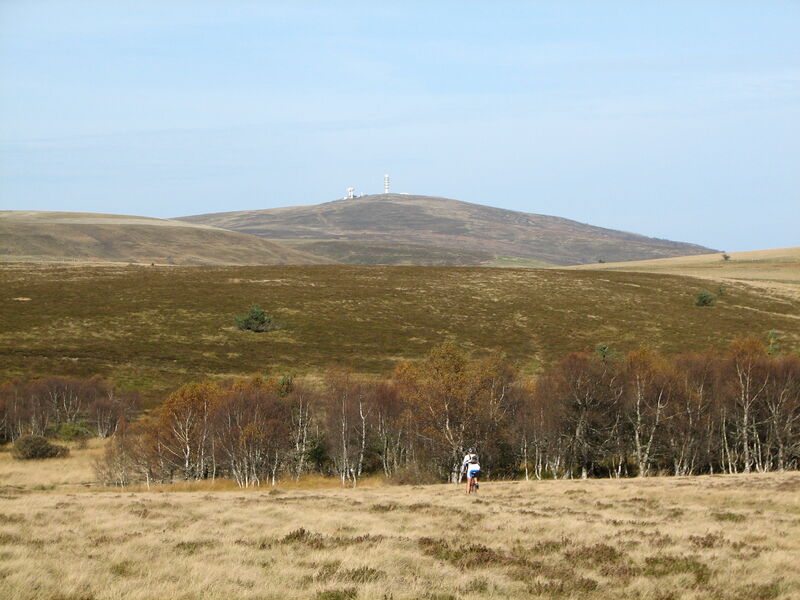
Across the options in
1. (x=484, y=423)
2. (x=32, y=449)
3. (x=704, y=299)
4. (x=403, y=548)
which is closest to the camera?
(x=403, y=548)

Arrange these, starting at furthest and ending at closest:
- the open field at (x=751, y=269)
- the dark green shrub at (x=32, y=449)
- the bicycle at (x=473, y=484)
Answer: the open field at (x=751, y=269) < the dark green shrub at (x=32, y=449) < the bicycle at (x=473, y=484)

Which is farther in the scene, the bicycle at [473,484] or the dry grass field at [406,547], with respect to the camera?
the bicycle at [473,484]

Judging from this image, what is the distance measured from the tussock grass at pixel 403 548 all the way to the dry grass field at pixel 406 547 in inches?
2.2

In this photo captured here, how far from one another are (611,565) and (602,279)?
122112mm

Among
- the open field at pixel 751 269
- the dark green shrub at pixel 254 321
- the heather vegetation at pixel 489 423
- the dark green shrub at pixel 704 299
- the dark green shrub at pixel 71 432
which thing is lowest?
the dark green shrub at pixel 71 432

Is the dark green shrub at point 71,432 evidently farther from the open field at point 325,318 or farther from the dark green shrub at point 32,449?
the open field at point 325,318

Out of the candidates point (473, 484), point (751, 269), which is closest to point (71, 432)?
point (473, 484)

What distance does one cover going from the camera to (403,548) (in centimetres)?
1805

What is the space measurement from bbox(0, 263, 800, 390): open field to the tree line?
19.5 metres

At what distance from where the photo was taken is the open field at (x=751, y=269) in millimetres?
132750

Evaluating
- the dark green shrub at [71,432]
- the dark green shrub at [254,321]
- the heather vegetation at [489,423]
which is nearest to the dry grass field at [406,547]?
the heather vegetation at [489,423]

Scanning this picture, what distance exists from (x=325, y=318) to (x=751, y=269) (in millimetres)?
106467

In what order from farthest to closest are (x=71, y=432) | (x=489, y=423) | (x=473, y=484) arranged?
1. (x=71, y=432)
2. (x=489, y=423)
3. (x=473, y=484)

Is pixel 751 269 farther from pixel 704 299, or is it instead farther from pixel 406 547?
pixel 406 547
